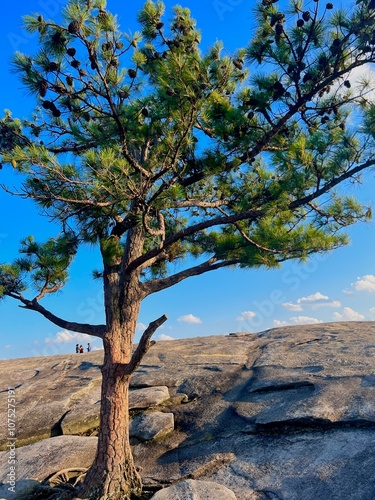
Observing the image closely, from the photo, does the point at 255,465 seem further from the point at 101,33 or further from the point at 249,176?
the point at 101,33

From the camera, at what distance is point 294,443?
5391mm

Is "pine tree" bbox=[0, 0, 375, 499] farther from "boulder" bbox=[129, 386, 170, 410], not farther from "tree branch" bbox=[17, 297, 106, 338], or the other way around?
"boulder" bbox=[129, 386, 170, 410]

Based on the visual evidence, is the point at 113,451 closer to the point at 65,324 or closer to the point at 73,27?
the point at 65,324

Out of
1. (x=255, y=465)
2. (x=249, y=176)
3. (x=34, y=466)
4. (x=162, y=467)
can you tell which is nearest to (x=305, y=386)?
(x=255, y=465)

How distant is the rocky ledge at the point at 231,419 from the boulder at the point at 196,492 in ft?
0.06

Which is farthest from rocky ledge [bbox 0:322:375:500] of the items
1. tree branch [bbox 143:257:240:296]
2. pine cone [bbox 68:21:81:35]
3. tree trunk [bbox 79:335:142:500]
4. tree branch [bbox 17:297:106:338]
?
pine cone [bbox 68:21:81:35]

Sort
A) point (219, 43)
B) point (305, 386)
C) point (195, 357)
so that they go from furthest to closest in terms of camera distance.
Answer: point (195, 357)
point (305, 386)
point (219, 43)

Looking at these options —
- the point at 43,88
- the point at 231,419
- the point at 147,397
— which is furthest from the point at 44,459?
the point at 43,88

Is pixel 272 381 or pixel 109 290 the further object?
pixel 272 381

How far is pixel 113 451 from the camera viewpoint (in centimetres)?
471

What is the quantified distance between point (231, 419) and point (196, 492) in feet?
7.12

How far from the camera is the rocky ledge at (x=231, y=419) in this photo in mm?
4707

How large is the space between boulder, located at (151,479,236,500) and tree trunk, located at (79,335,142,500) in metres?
0.54

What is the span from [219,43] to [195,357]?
21.1ft
